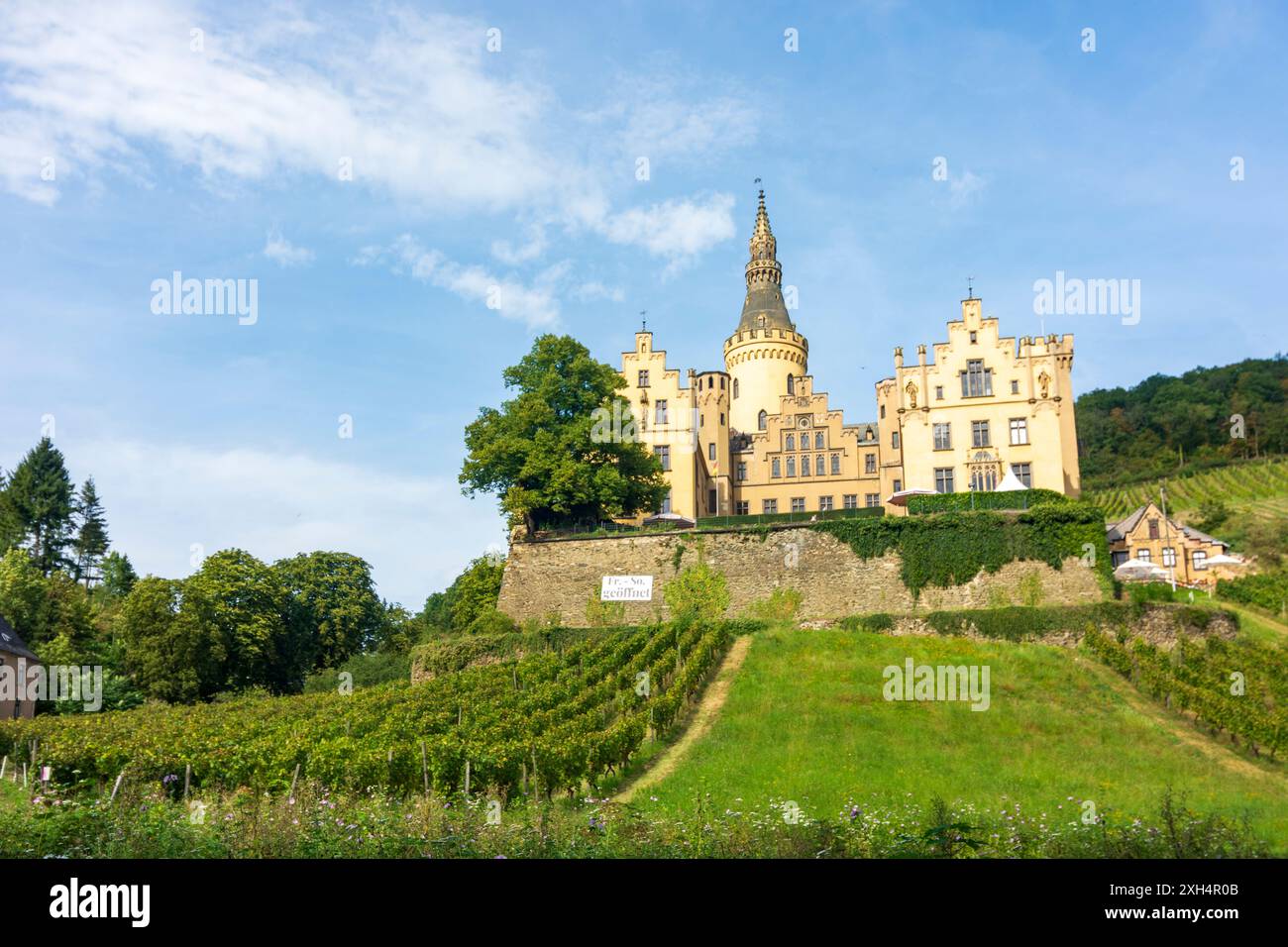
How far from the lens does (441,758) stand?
853 inches

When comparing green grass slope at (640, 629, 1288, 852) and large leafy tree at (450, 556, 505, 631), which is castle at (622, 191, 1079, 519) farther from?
green grass slope at (640, 629, 1288, 852)

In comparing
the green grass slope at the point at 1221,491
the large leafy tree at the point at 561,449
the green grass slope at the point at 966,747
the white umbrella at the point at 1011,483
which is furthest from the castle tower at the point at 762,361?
the green grass slope at the point at 966,747

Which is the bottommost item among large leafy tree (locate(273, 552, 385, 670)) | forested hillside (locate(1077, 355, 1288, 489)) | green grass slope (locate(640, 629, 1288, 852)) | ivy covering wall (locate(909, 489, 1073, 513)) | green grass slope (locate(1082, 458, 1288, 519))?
green grass slope (locate(640, 629, 1288, 852))

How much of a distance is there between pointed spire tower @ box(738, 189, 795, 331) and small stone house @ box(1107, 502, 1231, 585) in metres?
26.3

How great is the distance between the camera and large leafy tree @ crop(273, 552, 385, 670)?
6309 cm

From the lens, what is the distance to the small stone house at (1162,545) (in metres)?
57.2

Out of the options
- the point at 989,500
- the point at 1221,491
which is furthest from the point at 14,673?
the point at 1221,491

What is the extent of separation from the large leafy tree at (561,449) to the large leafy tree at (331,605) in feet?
60.9

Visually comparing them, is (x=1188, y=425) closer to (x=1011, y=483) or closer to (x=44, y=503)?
(x=1011, y=483)

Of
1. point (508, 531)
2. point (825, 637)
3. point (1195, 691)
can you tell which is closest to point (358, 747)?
point (825, 637)

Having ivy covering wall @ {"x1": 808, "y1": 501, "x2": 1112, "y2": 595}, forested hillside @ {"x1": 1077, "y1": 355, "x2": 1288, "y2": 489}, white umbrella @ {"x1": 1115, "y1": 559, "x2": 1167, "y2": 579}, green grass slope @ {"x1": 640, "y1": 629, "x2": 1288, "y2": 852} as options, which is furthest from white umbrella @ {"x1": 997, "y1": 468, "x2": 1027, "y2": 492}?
forested hillside @ {"x1": 1077, "y1": 355, "x2": 1288, "y2": 489}

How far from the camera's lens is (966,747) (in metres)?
26.2
